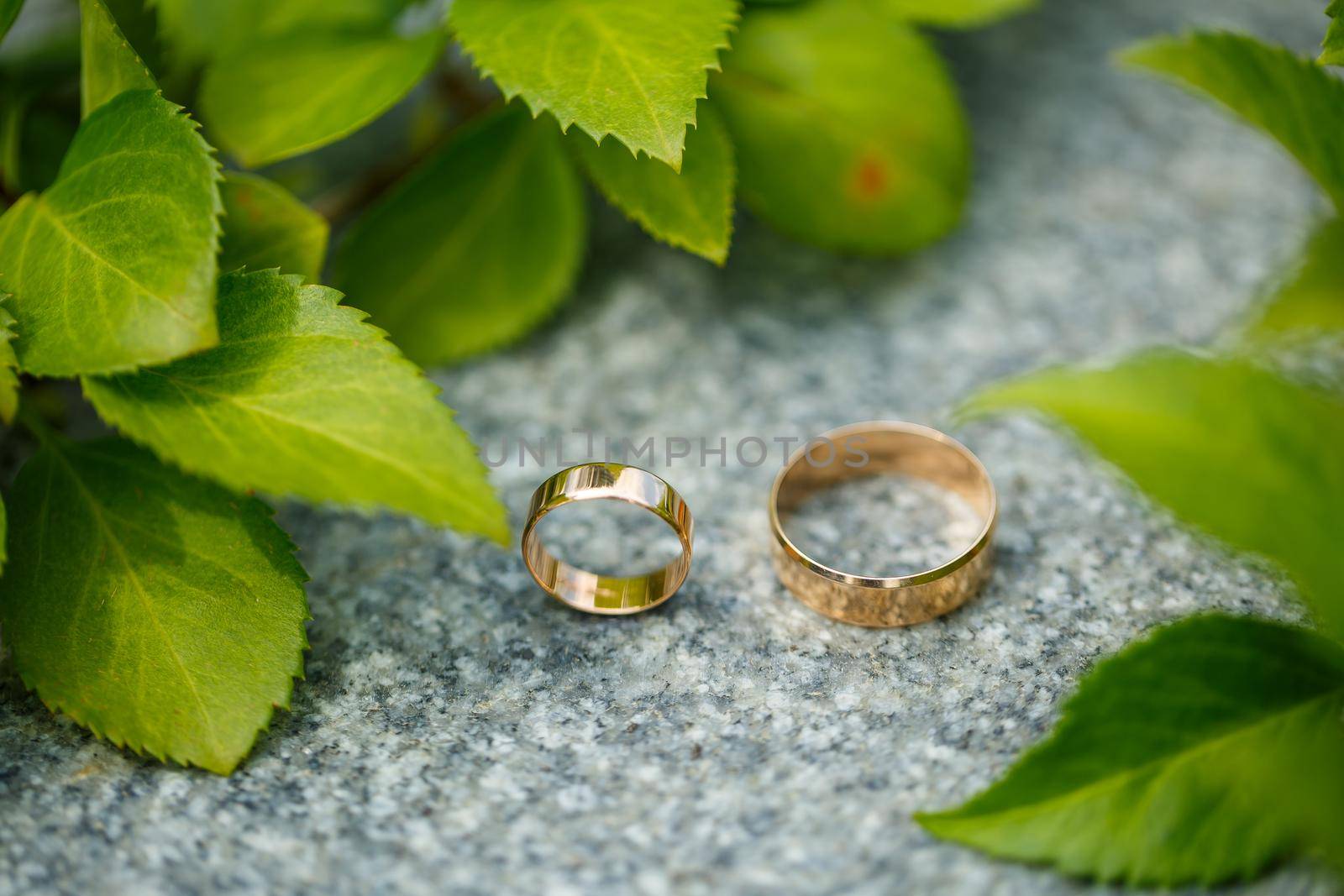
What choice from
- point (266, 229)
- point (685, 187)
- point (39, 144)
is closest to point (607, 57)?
point (685, 187)

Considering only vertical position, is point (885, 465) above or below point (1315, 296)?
below

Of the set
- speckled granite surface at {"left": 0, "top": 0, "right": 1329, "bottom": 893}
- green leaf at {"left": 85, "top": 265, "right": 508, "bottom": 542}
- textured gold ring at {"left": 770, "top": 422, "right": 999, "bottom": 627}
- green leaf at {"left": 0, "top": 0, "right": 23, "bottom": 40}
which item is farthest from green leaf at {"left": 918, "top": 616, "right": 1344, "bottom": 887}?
green leaf at {"left": 0, "top": 0, "right": 23, "bottom": 40}

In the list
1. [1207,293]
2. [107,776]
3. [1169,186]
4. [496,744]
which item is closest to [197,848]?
[107,776]

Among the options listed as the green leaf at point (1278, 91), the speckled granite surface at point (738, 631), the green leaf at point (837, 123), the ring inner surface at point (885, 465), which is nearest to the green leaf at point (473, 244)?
the speckled granite surface at point (738, 631)

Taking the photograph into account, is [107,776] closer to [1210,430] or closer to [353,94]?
[353,94]

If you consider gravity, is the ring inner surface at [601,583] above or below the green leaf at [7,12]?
below

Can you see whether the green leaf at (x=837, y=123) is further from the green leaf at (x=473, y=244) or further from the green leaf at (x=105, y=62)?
the green leaf at (x=105, y=62)

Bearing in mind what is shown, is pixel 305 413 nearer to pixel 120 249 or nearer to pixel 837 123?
pixel 120 249
